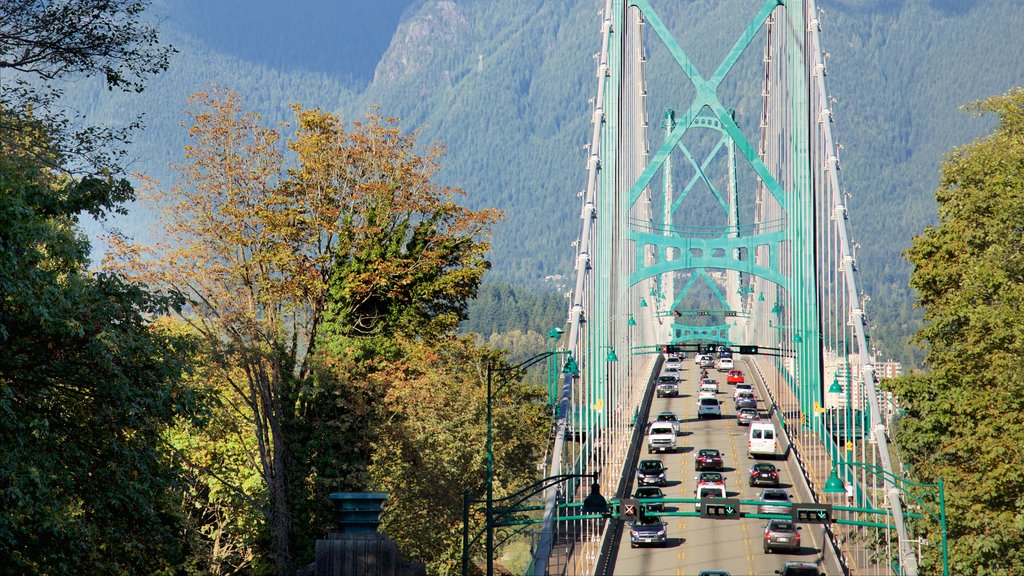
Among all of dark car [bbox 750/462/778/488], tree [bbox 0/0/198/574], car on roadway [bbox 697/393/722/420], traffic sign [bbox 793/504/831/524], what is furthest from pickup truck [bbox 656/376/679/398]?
tree [bbox 0/0/198/574]

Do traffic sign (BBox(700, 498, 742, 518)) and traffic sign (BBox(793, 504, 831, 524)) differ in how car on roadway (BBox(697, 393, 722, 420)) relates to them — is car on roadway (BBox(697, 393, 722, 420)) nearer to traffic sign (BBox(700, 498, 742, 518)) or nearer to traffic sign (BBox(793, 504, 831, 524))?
traffic sign (BBox(793, 504, 831, 524))

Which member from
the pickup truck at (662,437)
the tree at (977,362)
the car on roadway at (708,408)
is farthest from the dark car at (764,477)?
the car on roadway at (708,408)

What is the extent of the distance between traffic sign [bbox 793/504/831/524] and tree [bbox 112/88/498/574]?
13.8 meters

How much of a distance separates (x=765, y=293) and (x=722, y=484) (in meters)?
52.9

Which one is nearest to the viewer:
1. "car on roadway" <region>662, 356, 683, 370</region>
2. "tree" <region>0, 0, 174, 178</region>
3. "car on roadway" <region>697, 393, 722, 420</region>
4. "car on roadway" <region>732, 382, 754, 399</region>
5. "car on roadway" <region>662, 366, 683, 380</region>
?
"tree" <region>0, 0, 174, 178</region>

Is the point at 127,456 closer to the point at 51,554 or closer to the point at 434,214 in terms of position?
the point at 51,554

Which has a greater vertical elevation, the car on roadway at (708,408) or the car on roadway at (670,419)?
the car on roadway at (708,408)

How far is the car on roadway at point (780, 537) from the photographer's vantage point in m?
50.0

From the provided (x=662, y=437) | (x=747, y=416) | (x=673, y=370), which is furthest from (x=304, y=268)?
(x=673, y=370)

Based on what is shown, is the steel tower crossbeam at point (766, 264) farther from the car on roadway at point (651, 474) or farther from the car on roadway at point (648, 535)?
the car on roadway at point (648, 535)

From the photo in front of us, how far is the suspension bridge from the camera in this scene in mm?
44812

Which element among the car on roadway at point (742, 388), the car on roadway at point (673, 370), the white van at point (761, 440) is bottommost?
the white van at point (761, 440)

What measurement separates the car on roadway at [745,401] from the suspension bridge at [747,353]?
1080mm

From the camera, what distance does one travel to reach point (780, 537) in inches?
1969
